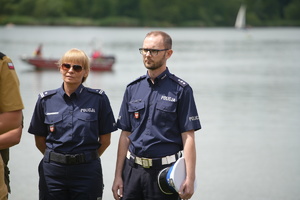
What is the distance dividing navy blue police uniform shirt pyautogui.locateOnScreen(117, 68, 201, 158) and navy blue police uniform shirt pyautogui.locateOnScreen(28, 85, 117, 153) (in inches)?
8.1

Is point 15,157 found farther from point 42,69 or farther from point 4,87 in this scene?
point 42,69

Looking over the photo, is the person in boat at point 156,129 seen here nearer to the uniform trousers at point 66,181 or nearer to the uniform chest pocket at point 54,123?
the uniform trousers at point 66,181

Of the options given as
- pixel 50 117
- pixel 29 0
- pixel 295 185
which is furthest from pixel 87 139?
pixel 29 0

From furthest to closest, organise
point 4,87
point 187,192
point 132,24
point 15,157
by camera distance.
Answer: point 132,24
point 15,157
point 187,192
point 4,87

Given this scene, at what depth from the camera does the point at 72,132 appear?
13.0 ft

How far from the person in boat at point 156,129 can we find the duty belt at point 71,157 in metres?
0.21

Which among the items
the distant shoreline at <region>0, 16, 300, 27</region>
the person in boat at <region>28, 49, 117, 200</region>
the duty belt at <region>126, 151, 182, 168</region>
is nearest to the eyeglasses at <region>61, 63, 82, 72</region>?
the person in boat at <region>28, 49, 117, 200</region>

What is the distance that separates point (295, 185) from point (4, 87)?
5411 millimetres

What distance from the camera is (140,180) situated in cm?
396

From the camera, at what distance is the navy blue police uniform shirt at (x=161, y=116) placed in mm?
3957

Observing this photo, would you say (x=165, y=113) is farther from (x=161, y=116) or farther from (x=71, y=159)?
(x=71, y=159)

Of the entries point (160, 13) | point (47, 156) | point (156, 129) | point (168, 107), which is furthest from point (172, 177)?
point (160, 13)

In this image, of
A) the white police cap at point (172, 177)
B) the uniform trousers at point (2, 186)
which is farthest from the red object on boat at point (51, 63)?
the uniform trousers at point (2, 186)

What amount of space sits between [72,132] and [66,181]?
1.02 feet
